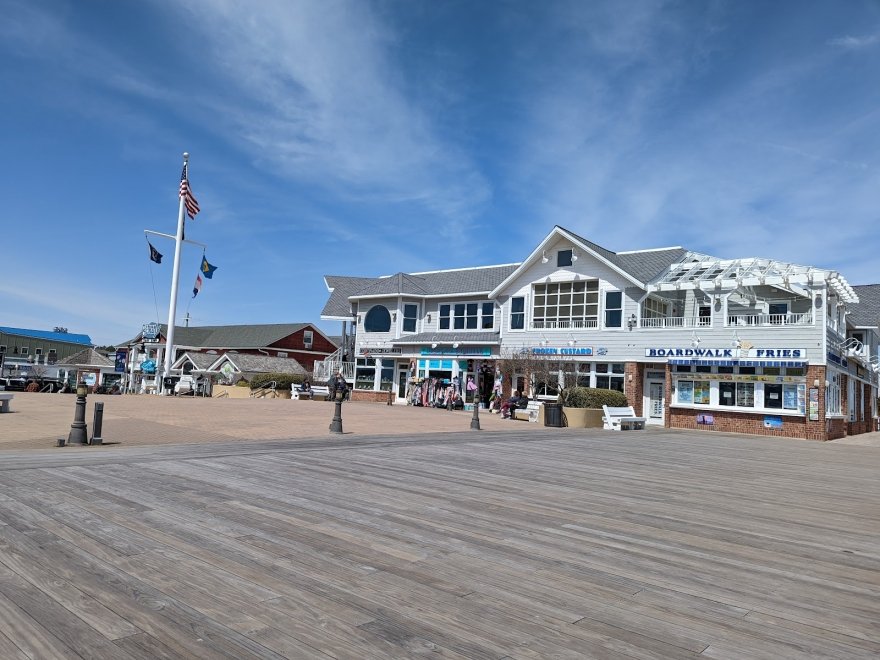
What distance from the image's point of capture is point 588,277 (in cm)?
3262

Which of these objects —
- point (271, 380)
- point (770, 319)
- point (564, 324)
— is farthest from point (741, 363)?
point (271, 380)

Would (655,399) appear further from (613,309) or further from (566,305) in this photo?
(566,305)

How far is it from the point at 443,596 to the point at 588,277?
1184 inches

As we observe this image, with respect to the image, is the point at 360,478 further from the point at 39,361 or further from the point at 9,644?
the point at 39,361

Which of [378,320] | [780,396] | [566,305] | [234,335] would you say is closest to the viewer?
[780,396]

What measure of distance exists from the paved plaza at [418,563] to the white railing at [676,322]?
19.7 meters

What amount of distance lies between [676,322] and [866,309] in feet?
60.4

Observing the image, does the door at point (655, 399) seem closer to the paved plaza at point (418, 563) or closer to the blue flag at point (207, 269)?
the paved plaza at point (418, 563)

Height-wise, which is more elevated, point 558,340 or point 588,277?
point 588,277

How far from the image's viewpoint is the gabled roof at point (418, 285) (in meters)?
39.4

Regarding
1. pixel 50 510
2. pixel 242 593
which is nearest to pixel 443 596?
pixel 242 593

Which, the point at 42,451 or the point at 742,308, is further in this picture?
the point at 742,308

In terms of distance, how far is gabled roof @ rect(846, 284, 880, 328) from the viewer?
38.2m

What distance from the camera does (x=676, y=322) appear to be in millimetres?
30953
